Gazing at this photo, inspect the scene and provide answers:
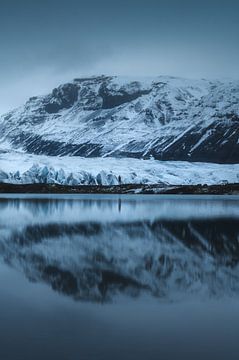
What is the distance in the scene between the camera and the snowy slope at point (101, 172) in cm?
8494

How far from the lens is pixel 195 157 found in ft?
564

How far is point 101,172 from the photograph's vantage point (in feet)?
286

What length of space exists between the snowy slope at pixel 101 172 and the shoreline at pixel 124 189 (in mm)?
1529

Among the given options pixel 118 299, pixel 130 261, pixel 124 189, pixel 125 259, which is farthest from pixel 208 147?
pixel 118 299

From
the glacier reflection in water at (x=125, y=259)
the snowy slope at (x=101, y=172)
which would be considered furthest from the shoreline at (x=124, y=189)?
the glacier reflection in water at (x=125, y=259)

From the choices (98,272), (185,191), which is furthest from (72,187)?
(98,272)

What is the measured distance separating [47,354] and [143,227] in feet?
49.5

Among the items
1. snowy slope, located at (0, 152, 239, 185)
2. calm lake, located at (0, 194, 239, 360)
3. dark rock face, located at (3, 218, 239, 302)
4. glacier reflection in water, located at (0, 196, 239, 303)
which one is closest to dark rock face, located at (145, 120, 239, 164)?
snowy slope, located at (0, 152, 239, 185)

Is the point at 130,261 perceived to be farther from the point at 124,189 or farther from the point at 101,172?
the point at 101,172

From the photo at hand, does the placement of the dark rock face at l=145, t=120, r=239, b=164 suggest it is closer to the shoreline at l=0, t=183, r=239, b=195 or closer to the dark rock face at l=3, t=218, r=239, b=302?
the shoreline at l=0, t=183, r=239, b=195

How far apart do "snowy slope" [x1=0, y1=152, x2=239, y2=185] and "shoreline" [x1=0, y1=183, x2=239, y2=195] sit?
1.53 meters

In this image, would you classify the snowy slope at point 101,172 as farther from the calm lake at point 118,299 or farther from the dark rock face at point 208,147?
the dark rock face at point 208,147

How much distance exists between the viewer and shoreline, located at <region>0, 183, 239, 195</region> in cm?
8025

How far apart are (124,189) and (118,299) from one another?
7634cm
